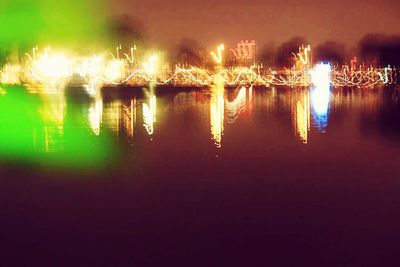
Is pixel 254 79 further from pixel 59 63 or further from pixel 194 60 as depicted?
pixel 59 63

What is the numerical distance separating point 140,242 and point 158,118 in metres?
15.4

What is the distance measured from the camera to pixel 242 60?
11194 centimetres

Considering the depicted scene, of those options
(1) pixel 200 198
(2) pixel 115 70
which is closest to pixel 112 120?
(1) pixel 200 198

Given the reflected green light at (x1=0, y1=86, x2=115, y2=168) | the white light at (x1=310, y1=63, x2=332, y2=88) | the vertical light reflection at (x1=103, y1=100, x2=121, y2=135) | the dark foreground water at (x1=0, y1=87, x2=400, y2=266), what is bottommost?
the dark foreground water at (x1=0, y1=87, x2=400, y2=266)

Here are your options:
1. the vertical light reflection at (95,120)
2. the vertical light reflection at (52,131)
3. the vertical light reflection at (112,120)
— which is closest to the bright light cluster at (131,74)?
the vertical light reflection at (95,120)

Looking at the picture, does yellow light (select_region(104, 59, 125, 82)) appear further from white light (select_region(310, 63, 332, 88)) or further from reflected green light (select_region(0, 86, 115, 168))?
reflected green light (select_region(0, 86, 115, 168))

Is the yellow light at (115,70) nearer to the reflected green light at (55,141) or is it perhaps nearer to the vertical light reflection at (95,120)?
the vertical light reflection at (95,120)

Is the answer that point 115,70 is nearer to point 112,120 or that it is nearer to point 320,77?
point 320,77

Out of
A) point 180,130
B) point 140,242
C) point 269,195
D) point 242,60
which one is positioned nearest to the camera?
point 140,242

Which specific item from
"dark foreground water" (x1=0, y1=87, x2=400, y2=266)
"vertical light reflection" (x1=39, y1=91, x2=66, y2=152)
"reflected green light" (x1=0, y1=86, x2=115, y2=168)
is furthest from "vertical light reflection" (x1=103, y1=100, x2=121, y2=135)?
"vertical light reflection" (x1=39, y1=91, x2=66, y2=152)

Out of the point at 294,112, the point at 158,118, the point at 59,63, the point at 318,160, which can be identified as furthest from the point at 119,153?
the point at 59,63

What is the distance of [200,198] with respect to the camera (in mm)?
8258

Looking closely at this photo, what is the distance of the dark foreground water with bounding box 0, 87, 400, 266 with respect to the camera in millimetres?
5891

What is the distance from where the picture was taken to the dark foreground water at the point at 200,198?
5.89 metres
